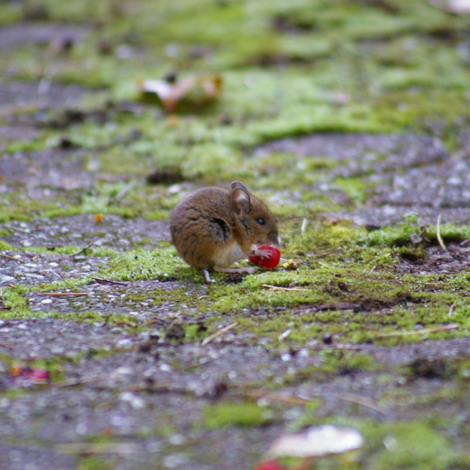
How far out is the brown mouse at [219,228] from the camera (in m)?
4.16

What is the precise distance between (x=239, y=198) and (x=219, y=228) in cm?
35

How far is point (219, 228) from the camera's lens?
430 cm

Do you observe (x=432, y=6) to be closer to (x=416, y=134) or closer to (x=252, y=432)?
(x=416, y=134)

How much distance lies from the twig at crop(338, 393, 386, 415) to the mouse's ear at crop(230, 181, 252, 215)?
7.13ft

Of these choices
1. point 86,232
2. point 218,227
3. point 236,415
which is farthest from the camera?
point 86,232

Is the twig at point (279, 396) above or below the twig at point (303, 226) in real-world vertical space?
below

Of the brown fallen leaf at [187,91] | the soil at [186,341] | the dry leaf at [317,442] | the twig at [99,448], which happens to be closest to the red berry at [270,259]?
the soil at [186,341]

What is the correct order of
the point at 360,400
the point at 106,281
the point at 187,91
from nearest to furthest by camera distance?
1. the point at 360,400
2. the point at 106,281
3. the point at 187,91

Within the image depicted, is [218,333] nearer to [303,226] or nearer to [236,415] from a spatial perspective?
[236,415]

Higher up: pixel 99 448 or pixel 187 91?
pixel 187 91

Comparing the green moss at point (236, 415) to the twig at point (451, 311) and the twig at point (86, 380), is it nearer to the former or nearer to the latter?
the twig at point (86, 380)

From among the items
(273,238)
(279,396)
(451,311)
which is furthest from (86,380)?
(273,238)

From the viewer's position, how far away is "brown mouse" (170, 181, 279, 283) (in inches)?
164

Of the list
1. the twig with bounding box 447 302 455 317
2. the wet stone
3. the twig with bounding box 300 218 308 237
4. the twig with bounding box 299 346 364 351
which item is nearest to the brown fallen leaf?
the wet stone
